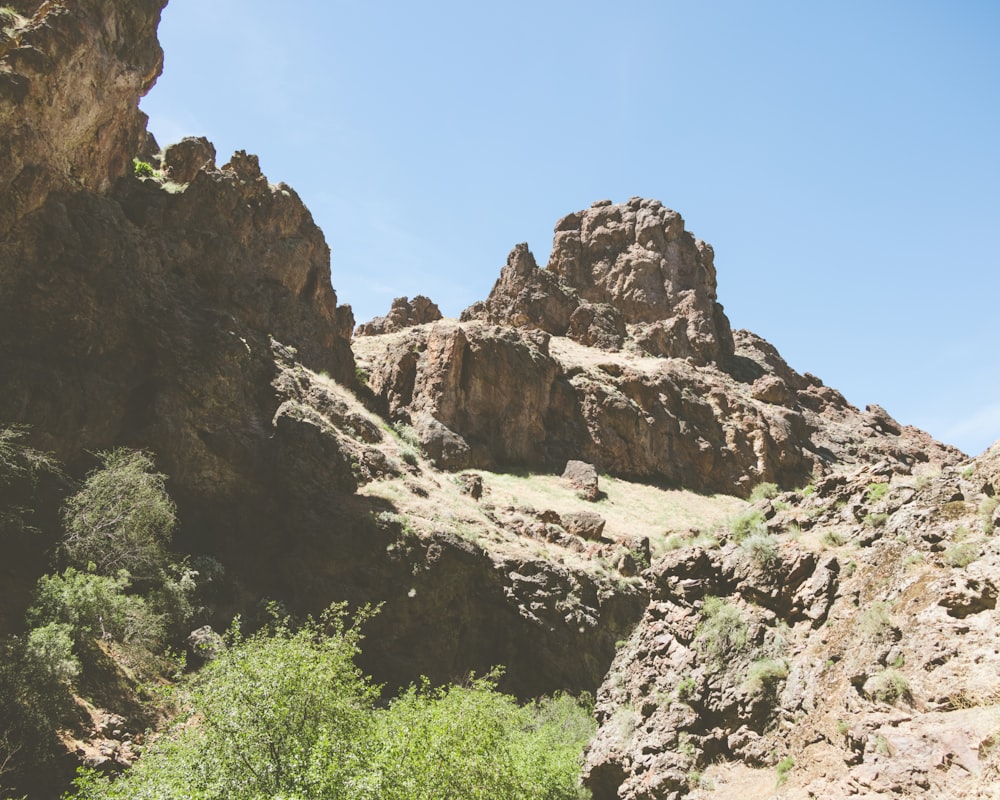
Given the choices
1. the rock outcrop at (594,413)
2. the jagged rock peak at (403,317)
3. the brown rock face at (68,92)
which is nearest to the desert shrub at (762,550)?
the brown rock face at (68,92)

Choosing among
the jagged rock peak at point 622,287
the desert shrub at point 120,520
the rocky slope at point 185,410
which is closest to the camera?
the desert shrub at point 120,520

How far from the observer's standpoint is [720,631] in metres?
10.2

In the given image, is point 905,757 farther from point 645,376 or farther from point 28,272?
point 645,376

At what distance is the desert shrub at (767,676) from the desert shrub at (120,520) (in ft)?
59.9

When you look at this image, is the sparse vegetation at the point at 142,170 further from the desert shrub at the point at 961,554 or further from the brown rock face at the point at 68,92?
the desert shrub at the point at 961,554

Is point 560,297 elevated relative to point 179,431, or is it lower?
elevated

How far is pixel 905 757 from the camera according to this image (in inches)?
245

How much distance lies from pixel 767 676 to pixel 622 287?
2835 inches

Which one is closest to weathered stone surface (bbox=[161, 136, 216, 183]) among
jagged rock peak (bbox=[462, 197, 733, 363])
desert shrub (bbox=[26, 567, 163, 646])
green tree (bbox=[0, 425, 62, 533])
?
green tree (bbox=[0, 425, 62, 533])

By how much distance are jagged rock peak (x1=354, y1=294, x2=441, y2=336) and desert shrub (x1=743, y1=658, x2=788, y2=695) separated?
66.3 m

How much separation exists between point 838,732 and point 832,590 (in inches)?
90.8

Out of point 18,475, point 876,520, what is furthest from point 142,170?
point 876,520

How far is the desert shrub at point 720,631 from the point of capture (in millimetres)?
9914

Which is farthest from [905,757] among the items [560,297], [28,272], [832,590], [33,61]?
[560,297]
